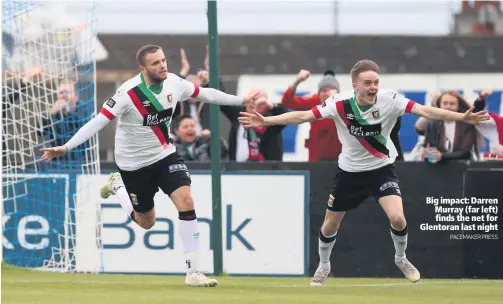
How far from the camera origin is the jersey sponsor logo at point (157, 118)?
1180 centimetres

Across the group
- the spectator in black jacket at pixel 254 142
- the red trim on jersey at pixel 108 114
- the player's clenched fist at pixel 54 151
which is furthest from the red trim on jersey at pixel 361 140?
the spectator in black jacket at pixel 254 142

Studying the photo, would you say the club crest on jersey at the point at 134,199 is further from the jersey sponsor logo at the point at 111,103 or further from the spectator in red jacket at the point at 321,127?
the spectator in red jacket at the point at 321,127

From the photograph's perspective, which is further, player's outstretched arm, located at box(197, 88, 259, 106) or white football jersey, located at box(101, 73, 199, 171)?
player's outstretched arm, located at box(197, 88, 259, 106)

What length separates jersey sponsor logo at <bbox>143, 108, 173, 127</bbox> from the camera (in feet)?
38.7

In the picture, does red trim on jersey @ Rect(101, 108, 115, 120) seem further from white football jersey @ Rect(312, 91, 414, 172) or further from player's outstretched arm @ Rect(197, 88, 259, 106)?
white football jersey @ Rect(312, 91, 414, 172)

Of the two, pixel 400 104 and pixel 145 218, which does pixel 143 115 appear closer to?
pixel 145 218

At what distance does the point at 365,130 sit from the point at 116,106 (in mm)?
2400

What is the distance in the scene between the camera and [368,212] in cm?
1491

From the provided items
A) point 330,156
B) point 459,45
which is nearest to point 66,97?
point 330,156

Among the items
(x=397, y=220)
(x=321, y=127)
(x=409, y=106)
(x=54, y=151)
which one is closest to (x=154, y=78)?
(x=54, y=151)

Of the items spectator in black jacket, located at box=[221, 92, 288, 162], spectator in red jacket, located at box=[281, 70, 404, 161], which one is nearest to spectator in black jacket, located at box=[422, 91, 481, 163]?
spectator in red jacket, located at box=[281, 70, 404, 161]

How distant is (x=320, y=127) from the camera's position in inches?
582

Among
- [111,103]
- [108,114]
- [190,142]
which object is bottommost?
[190,142]

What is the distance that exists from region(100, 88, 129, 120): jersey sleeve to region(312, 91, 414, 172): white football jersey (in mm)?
1806
